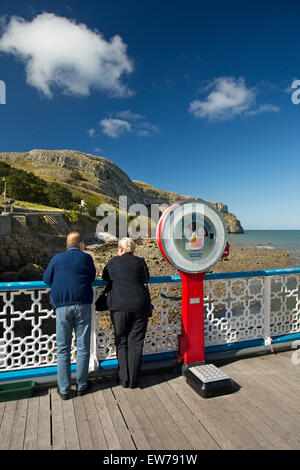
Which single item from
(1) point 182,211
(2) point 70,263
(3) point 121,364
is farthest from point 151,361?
(1) point 182,211

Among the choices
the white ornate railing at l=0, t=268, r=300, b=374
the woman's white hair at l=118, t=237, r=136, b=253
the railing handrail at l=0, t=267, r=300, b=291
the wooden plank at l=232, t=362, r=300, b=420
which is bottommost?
the wooden plank at l=232, t=362, r=300, b=420

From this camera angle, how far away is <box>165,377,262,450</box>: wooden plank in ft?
6.97

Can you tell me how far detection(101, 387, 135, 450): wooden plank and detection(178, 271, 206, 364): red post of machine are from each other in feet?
3.09

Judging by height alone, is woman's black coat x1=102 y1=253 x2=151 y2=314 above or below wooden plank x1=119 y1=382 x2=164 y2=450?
above

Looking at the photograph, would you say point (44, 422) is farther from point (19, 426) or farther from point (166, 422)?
point (166, 422)

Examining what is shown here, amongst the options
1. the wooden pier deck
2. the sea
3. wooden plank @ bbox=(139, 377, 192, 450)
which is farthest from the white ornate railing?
the sea

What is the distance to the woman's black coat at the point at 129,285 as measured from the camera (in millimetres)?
2834

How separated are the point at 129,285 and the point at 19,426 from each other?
4.94ft

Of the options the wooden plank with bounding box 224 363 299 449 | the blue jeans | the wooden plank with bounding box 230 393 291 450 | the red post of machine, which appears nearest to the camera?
the wooden plank with bounding box 230 393 291 450

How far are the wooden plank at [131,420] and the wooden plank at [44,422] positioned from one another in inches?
25.2

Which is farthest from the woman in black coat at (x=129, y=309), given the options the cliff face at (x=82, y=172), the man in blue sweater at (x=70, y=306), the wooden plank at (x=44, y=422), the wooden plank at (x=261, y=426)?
the cliff face at (x=82, y=172)

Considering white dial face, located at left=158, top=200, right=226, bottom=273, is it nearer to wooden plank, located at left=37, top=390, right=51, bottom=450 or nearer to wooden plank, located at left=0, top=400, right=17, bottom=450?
wooden plank, located at left=37, top=390, right=51, bottom=450

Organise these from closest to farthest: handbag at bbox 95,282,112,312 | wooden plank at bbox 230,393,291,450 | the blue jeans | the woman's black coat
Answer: wooden plank at bbox 230,393,291,450
the blue jeans
the woman's black coat
handbag at bbox 95,282,112,312
